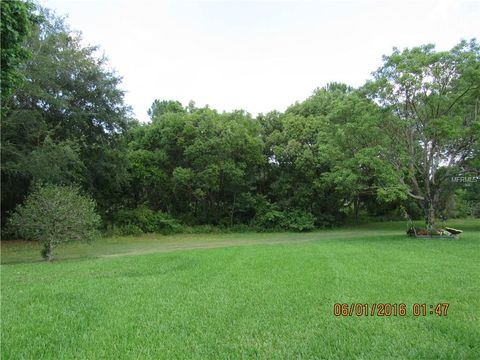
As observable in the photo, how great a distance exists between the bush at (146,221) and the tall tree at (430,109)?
538 inches

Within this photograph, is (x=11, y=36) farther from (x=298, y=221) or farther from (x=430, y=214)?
(x=298, y=221)

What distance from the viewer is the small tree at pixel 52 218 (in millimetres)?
10914

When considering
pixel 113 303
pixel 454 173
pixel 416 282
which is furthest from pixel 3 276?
pixel 454 173

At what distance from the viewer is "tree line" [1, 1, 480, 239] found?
50.0 ft

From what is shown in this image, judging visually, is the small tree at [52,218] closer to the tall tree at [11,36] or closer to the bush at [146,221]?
the tall tree at [11,36]

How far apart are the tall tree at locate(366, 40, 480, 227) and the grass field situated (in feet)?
26.9

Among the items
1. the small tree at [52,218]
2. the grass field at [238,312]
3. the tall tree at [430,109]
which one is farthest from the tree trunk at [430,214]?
the small tree at [52,218]

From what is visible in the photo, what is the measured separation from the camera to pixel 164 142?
25.2 metres

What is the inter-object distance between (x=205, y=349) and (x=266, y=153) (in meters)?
23.2

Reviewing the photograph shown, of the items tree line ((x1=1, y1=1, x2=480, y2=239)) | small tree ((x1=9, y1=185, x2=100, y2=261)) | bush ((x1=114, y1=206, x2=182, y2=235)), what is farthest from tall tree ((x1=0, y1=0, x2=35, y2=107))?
bush ((x1=114, y1=206, x2=182, y2=235))

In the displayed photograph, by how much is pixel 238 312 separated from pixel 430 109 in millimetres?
14674

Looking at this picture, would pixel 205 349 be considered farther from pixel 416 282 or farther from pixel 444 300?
pixel 416 282

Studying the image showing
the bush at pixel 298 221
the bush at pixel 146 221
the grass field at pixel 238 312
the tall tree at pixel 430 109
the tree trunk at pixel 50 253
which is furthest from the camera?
the bush at pixel 298 221

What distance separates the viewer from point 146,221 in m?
23.4
